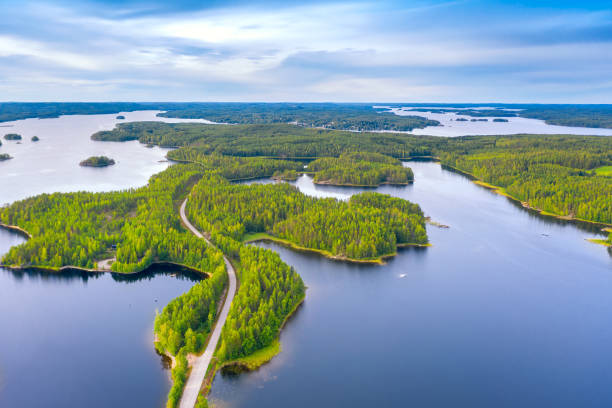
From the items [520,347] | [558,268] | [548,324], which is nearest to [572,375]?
[520,347]

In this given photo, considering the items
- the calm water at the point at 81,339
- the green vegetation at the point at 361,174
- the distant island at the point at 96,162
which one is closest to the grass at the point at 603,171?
the green vegetation at the point at 361,174

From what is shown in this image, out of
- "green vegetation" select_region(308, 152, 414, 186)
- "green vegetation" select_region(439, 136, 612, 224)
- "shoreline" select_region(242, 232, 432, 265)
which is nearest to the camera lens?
"shoreline" select_region(242, 232, 432, 265)

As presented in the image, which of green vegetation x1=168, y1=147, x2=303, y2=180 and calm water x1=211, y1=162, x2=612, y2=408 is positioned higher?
green vegetation x1=168, y1=147, x2=303, y2=180

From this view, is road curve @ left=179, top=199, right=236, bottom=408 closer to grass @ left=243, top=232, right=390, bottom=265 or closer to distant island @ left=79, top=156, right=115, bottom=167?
grass @ left=243, top=232, right=390, bottom=265

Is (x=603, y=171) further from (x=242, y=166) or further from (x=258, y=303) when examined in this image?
(x=258, y=303)

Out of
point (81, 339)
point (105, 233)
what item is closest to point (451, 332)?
point (81, 339)

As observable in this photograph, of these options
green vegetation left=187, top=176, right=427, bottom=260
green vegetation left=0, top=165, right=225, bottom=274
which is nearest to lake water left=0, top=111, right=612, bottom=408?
green vegetation left=0, top=165, right=225, bottom=274
